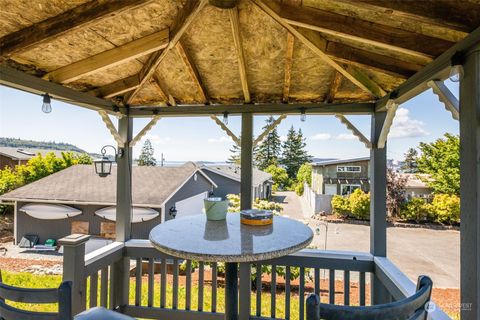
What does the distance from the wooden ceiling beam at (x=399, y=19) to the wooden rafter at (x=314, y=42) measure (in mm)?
299

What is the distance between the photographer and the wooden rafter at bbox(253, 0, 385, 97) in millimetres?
1952

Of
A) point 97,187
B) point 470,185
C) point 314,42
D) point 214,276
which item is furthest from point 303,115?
point 97,187

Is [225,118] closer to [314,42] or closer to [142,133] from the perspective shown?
[142,133]

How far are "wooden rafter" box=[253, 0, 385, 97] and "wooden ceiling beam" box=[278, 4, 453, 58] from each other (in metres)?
0.06

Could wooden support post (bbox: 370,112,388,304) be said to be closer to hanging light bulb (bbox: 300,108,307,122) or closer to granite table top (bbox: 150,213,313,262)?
hanging light bulb (bbox: 300,108,307,122)

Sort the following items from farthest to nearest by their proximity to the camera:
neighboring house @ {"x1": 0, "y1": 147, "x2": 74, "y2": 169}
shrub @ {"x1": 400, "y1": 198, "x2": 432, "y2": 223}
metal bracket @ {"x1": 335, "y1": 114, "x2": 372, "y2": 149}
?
neighboring house @ {"x1": 0, "y1": 147, "x2": 74, "y2": 169} → shrub @ {"x1": 400, "y1": 198, "x2": 432, "y2": 223} → metal bracket @ {"x1": 335, "y1": 114, "x2": 372, "y2": 149}

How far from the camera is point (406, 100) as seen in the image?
8.57ft

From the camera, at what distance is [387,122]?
2887 millimetres

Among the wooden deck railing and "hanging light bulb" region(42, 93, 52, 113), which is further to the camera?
the wooden deck railing

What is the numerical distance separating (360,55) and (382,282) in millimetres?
2280

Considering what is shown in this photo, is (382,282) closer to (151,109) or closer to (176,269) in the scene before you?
(176,269)

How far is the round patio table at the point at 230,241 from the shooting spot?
1501 mm

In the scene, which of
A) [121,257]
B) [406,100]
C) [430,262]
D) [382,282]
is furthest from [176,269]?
[430,262]

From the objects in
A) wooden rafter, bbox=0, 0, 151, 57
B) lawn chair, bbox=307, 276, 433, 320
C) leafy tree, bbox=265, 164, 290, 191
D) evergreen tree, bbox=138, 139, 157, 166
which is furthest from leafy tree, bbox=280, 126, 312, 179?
lawn chair, bbox=307, 276, 433, 320
